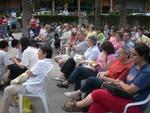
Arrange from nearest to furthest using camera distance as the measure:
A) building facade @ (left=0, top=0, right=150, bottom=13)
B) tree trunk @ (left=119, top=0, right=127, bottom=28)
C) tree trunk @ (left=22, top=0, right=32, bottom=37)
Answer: tree trunk @ (left=22, top=0, right=32, bottom=37)
tree trunk @ (left=119, top=0, right=127, bottom=28)
building facade @ (left=0, top=0, right=150, bottom=13)

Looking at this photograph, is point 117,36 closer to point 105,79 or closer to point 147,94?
point 105,79

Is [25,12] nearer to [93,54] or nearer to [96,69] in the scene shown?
[93,54]

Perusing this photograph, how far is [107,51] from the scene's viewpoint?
8406 millimetres

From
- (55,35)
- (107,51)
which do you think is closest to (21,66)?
(107,51)

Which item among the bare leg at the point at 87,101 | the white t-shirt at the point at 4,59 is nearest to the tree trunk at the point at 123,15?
the white t-shirt at the point at 4,59

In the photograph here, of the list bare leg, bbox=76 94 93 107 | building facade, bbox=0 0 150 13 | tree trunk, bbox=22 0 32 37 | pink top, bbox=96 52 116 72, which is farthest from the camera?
building facade, bbox=0 0 150 13

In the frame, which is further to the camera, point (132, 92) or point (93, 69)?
point (93, 69)

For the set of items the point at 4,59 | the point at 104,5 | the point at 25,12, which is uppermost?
the point at 25,12

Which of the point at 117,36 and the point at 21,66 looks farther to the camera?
the point at 117,36

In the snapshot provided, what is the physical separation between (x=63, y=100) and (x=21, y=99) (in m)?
1.74

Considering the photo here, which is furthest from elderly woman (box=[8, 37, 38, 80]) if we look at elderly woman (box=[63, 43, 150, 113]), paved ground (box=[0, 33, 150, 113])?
elderly woman (box=[63, 43, 150, 113])

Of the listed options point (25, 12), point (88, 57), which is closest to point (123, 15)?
point (25, 12)

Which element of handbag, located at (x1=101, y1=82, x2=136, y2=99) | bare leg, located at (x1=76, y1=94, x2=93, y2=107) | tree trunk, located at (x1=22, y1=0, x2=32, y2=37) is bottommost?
bare leg, located at (x1=76, y1=94, x2=93, y2=107)

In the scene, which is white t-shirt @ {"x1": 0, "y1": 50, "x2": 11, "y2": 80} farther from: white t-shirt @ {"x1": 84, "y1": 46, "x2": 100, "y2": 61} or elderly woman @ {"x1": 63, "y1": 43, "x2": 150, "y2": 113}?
elderly woman @ {"x1": 63, "y1": 43, "x2": 150, "y2": 113}
